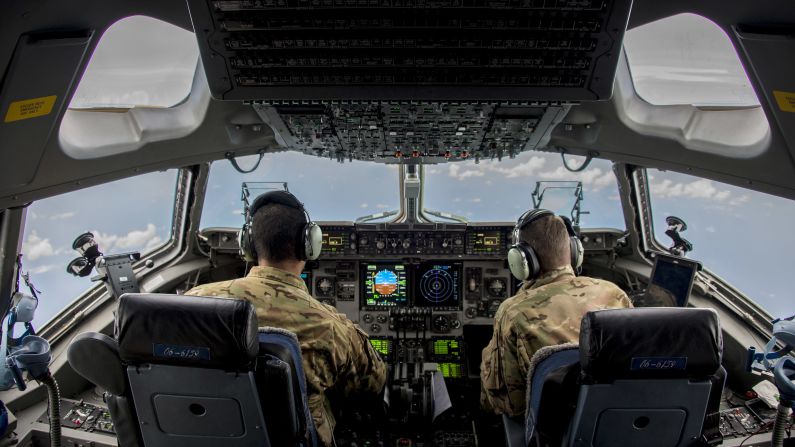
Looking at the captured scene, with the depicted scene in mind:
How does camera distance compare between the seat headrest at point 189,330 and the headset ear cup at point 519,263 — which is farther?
the headset ear cup at point 519,263

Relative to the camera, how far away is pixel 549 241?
2248mm

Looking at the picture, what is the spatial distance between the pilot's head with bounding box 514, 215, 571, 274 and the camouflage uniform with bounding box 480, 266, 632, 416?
0.05 metres

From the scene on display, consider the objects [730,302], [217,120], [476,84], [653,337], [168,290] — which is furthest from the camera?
[168,290]

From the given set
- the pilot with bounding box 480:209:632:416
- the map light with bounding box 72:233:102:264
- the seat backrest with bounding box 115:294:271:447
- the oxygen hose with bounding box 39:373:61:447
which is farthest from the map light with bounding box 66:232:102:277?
the pilot with bounding box 480:209:632:416

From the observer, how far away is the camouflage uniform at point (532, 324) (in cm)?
191

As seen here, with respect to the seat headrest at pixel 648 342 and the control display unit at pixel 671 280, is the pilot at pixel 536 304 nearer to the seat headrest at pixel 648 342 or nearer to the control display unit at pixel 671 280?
the seat headrest at pixel 648 342

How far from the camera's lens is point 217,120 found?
2.91 meters

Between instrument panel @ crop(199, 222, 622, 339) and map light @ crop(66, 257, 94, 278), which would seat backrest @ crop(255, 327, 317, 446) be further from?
instrument panel @ crop(199, 222, 622, 339)

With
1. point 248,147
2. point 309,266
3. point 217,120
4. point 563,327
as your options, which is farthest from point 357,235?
point 563,327

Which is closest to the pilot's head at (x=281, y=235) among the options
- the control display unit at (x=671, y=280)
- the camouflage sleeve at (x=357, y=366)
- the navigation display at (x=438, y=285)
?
the camouflage sleeve at (x=357, y=366)

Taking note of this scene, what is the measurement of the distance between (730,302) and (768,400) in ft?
2.21

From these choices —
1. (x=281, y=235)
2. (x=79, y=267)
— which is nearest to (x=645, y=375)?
(x=281, y=235)

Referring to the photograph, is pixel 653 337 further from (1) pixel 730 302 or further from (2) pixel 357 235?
(2) pixel 357 235

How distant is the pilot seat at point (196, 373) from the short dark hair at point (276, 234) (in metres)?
0.58
